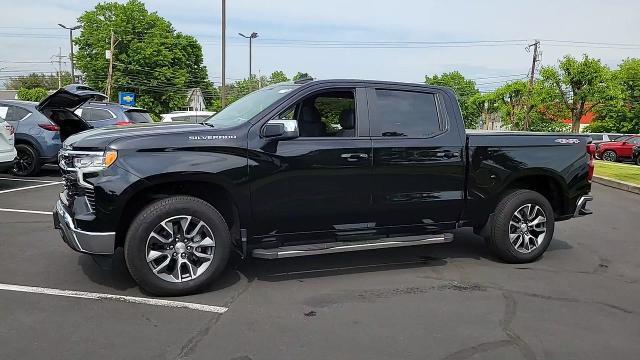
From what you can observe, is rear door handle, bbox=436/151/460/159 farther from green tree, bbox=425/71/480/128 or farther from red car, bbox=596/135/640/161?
green tree, bbox=425/71/480/128

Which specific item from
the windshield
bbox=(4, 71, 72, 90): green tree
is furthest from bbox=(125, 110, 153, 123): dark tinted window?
bbox=(4, 71, 72, 90): green tree

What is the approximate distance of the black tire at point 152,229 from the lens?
4.55 m

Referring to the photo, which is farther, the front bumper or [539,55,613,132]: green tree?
[539,55,613,132]: green tree

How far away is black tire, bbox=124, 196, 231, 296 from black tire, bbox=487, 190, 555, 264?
2886 millimetres

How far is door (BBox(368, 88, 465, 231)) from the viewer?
534 cm

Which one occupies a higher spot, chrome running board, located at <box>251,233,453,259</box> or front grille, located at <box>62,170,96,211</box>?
front grille, located at <box>62,170,96,211</box>

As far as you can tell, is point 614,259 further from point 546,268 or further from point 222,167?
point 222,167

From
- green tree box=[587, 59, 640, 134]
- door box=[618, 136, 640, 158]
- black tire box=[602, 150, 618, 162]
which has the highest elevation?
green tree box=[587, 59, 640, 134]

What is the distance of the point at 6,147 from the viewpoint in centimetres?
972

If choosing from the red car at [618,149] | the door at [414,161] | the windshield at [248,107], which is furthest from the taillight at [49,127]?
the red car at [618,149]

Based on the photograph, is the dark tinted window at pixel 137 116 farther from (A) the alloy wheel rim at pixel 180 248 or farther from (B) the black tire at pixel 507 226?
(B) the black tire at pixel 507 226

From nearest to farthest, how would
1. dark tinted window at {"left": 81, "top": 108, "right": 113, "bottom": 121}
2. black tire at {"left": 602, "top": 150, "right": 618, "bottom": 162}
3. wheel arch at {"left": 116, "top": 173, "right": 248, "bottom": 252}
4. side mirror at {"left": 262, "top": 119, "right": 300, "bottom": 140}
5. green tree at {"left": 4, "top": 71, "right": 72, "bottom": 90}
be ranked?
wheel arch at {"left": 116, "top": 173, "right": 248, "bottom": 252} → side mirror at {"left": 262, "top": 119, "right": 300, "bottom": 140} → dark tinted window at {"left": 81, "top": 108, "right": 113, "bottom": 121} → black tire at {"left": 602, "top": 150, "right": 618, "bottom": 162} → green tree at {"left": 4, "top": 71, "right": 72, "bottom": 90}

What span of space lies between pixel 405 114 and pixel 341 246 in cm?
150

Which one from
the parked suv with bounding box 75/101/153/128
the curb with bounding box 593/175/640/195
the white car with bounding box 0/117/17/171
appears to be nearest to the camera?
the white car with bounding box 0/117/17/171
